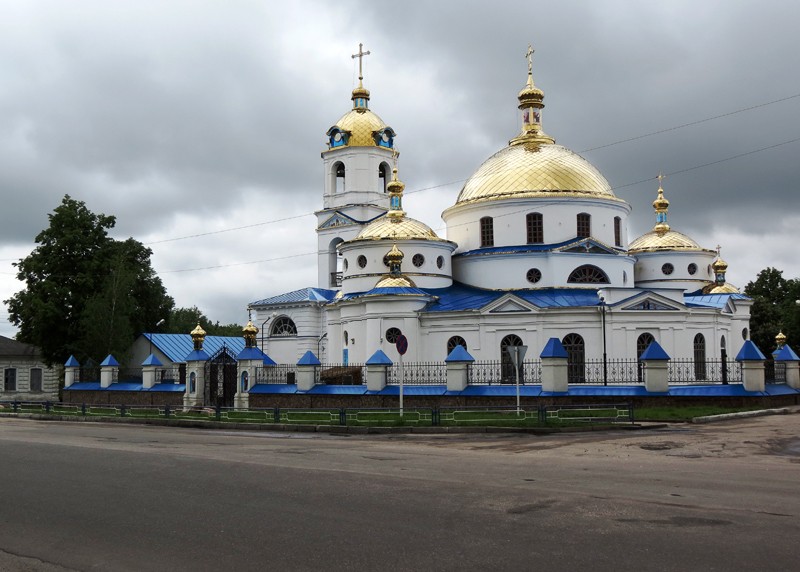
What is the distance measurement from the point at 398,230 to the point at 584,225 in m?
8.37

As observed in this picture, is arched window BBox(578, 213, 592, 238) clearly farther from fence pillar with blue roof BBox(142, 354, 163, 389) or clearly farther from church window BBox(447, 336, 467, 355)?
fence pillar with blue roof BBox(142, 354, 163, 389)

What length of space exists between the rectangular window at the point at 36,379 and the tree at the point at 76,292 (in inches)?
252

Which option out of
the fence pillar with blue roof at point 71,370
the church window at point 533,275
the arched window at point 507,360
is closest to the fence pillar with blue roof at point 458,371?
the arched window at point 507,360

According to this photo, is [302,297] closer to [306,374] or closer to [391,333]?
[391,333]

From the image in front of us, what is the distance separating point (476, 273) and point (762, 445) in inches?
895

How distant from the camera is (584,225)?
37062 mm

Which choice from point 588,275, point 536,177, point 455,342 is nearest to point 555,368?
point 455,342

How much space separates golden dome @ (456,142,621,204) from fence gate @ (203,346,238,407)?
13721 millimetres

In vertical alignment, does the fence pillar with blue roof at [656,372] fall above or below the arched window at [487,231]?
below

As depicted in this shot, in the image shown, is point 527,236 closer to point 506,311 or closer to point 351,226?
point 506,311

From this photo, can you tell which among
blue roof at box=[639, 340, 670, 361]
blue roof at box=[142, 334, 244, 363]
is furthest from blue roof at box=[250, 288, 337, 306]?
blue roof at box=[639, 340, 670, 361]

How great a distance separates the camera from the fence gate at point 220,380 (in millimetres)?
31656

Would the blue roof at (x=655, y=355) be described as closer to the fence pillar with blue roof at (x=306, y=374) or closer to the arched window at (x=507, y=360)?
the arched window at (x=507, y=360)

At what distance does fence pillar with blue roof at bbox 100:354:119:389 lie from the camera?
3725cm
